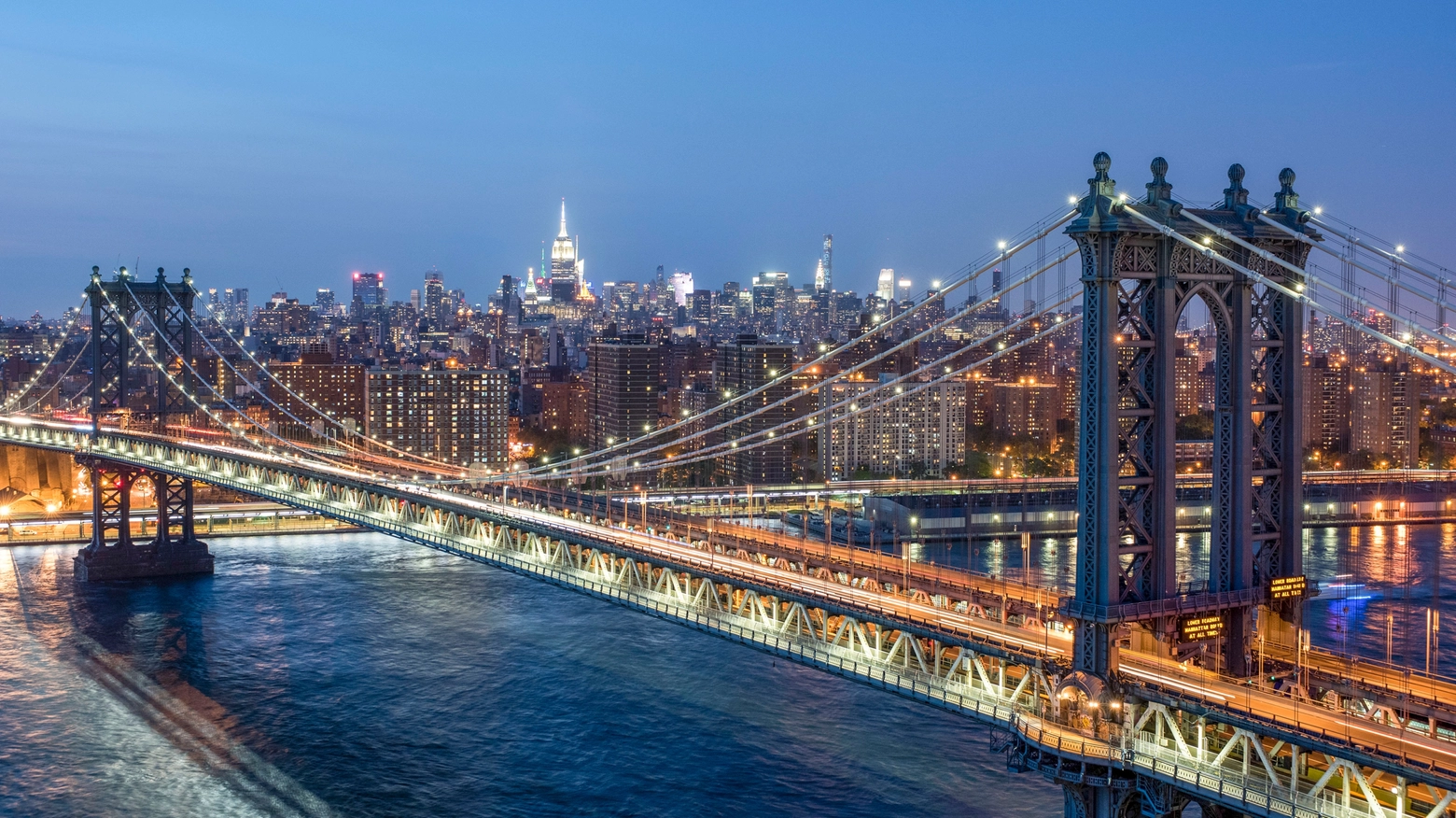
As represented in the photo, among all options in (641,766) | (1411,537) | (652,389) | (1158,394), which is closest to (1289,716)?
(1158,394)

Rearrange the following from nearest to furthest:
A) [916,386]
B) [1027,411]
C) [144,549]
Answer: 1. [916,386]
2. [144,549]
3. [1027,411]

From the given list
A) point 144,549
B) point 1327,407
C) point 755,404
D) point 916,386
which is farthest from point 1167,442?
point 1327,407

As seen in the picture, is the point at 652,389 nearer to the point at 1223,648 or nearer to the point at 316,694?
the point at 316,694

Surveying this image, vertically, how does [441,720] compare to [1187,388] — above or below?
below

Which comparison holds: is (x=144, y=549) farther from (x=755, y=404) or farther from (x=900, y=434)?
(x=900, y=434)

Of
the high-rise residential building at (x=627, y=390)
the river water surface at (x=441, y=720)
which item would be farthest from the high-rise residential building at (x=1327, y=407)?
the river water surface at (x=441, y=720)

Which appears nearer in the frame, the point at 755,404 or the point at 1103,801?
the point at 1103,801

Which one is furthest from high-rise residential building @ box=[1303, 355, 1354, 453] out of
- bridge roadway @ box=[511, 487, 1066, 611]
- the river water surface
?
the river water surface

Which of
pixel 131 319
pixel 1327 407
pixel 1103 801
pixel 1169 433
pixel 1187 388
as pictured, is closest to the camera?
pixel 1103 801
